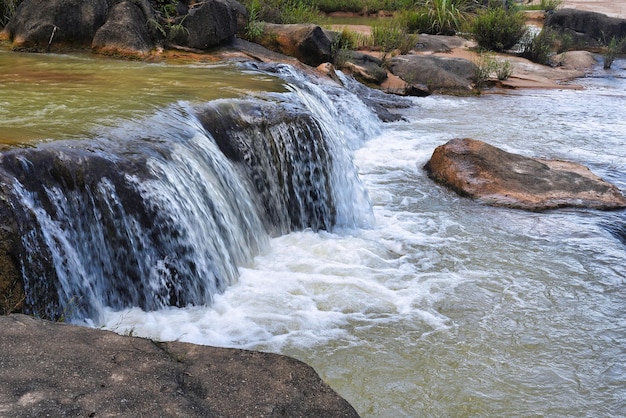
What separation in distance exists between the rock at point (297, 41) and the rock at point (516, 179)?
15.6 feet

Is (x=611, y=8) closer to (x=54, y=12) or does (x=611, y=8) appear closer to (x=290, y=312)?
→ (x=54, y=12)

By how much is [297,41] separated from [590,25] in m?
13.4

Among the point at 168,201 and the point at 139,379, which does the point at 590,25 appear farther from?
the point at 139,379

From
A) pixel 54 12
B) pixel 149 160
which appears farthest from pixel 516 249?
pixel 54 12

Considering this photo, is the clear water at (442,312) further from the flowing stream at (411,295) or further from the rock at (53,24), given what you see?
the rock at (53,24)

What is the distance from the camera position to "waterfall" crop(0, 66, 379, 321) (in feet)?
12.4

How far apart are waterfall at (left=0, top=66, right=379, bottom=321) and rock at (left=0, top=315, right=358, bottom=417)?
100cm

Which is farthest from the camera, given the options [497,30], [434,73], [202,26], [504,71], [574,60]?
[574,60]

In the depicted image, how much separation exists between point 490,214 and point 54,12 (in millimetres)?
7227

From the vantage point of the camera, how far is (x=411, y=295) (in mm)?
4746

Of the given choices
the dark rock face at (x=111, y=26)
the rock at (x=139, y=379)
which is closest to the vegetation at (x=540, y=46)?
the dark rock face at (x=111, y=26)

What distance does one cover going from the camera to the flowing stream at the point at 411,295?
367 centimetres

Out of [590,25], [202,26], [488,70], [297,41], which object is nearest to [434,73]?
[488,70]

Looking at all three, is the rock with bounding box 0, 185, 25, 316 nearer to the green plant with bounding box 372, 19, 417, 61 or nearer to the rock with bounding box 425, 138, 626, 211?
the rock with bounding box 425, 138, 626, 211
